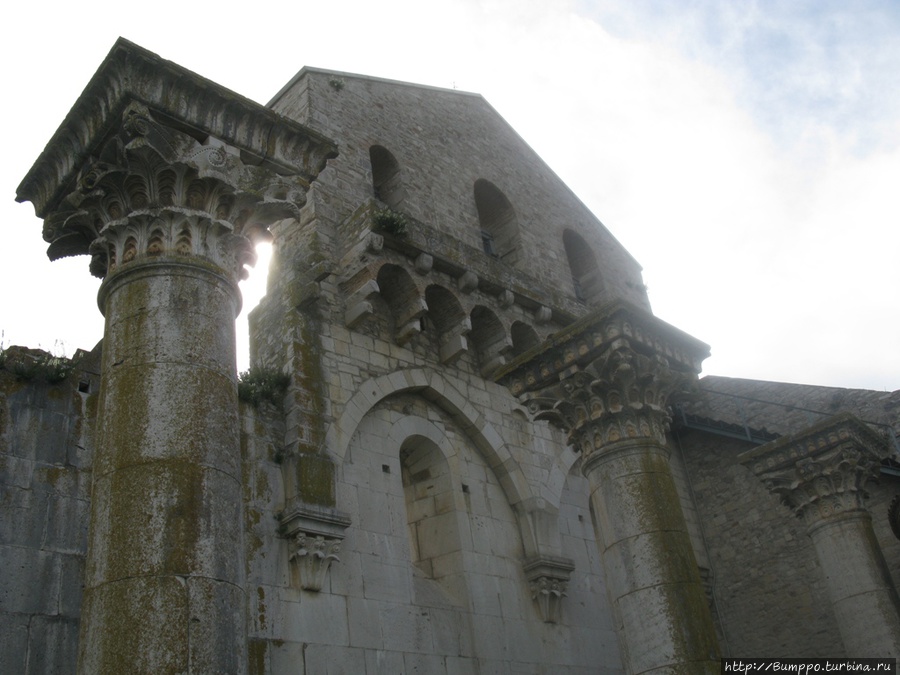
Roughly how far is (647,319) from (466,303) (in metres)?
5.21

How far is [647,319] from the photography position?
26.9ft

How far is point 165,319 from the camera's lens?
530 cm

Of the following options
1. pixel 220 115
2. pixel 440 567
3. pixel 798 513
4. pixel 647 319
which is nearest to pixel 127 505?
pixel 220 115

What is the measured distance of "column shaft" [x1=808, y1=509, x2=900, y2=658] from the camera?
10273 mm

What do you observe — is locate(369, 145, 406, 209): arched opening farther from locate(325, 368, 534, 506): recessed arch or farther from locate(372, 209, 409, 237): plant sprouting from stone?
locate(325, 368, 534, 506): recessed arch

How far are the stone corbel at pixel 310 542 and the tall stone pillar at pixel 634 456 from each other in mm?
2574

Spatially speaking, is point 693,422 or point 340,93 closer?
point 340,93

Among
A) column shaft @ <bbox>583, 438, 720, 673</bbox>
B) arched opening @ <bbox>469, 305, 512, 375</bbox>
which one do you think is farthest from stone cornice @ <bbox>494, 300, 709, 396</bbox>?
arched opening @ <bbox>469, 305, 512, 375</bbox>

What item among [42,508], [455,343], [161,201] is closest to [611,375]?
[161,201]

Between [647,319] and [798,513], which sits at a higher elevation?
[647,319]

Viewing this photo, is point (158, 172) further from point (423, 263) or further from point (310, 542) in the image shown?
point (423, 263)

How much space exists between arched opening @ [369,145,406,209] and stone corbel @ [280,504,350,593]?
6264 millimetres

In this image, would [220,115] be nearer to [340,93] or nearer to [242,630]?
[242,630]

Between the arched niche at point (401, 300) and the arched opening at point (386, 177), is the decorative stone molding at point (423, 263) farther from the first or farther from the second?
the arched opening at point (386, 177)
